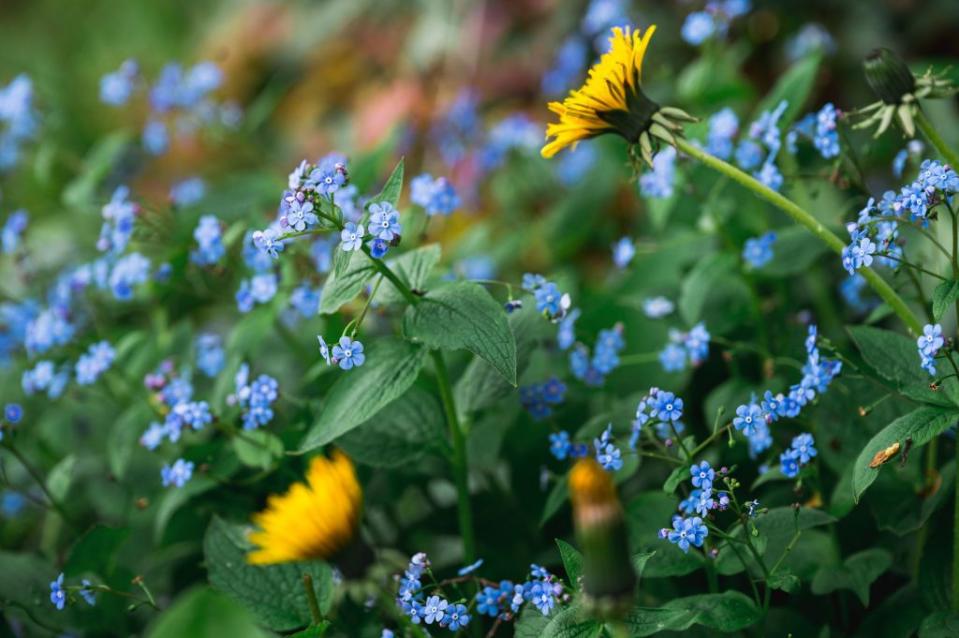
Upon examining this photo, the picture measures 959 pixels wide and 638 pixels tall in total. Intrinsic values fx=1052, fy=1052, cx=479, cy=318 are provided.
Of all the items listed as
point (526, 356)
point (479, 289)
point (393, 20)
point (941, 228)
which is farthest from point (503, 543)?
point (393, 20)

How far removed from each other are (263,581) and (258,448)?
0.58 ft

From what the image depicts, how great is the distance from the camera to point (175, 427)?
1334 millimetres

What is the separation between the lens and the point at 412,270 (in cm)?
126

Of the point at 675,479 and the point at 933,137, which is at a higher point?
the point at 933,137

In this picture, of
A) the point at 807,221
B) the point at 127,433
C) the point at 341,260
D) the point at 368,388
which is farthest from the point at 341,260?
the point at 127,433

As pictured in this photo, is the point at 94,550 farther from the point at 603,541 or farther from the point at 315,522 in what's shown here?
the point at 603,541

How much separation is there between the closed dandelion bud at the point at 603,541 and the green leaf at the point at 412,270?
1.41 ft

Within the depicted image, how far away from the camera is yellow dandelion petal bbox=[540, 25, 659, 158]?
110cm

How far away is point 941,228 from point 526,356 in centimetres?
87

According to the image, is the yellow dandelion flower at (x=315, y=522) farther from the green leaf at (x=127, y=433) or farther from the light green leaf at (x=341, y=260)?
the green leaf at (x=127, y=433)

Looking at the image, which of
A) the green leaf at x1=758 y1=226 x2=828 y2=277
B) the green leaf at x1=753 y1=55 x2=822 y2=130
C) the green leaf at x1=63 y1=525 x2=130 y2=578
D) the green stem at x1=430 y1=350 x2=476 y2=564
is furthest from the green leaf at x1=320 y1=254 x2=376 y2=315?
the green leaf at x1=753 y1=55 x2=822 y2=130

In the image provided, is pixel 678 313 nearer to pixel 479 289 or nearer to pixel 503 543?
pixel 503 543

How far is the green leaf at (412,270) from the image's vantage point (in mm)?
1232

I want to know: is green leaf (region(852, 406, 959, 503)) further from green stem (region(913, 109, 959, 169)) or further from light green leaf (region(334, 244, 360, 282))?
light green leaf (region(334, 244, 360, 282))
